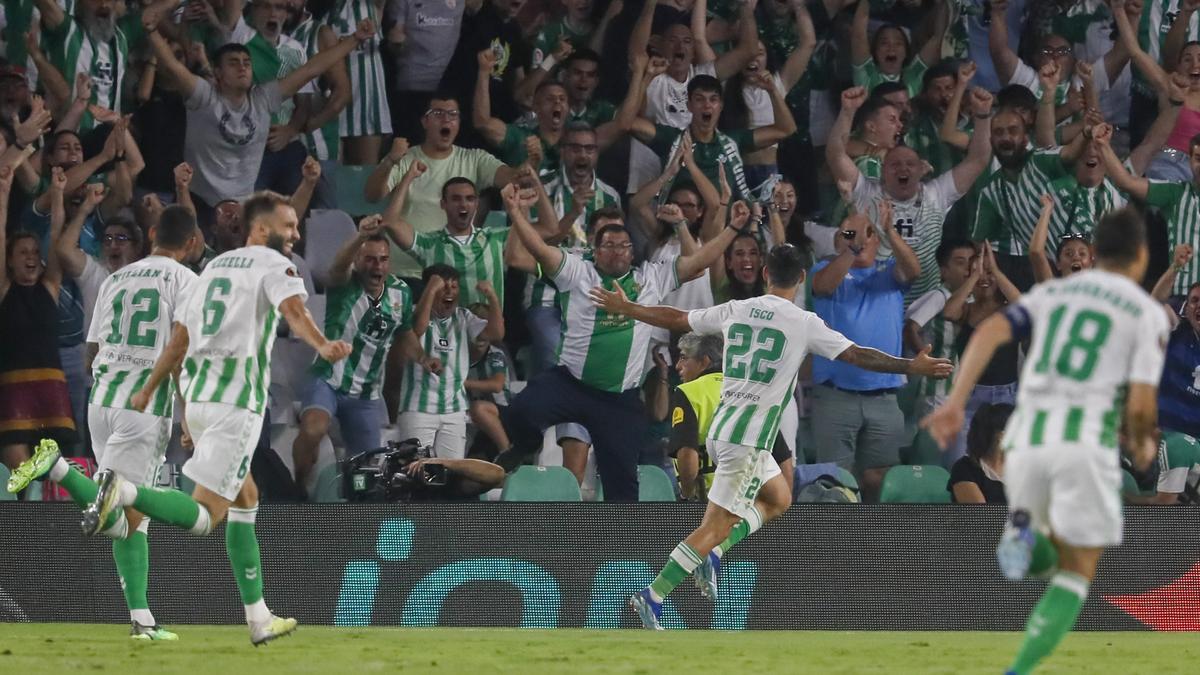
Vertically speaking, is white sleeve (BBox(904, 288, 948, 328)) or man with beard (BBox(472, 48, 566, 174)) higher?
man with beard (BBox(472, 48, 566, 174))

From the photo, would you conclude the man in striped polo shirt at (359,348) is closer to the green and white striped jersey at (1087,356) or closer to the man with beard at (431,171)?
the man with beard at (431,171)

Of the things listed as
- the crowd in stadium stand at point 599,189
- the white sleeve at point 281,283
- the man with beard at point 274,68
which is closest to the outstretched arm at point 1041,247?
the crowd in stadium stand at point 599,189

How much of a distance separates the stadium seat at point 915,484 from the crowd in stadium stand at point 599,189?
66mm

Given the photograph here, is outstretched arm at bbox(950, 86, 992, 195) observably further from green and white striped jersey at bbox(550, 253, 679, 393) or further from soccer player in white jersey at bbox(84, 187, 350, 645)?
soccer player in white jersey at bbox(84, 187, 350, 645)

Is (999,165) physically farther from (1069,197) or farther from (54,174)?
(54,174)

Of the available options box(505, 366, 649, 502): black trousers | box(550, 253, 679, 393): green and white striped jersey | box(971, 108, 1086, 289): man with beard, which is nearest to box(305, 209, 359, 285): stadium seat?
box(550, 253, 679, 393): green and white striped jersey

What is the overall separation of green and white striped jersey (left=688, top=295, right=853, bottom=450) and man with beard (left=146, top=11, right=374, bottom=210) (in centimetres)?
522

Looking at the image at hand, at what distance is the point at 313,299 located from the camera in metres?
13.4

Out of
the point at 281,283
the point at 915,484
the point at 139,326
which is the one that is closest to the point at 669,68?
the point at 915,484

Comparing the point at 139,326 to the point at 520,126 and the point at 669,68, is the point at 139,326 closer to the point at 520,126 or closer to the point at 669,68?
the point at 520,126

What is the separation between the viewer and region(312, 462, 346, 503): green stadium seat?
40.1 feet

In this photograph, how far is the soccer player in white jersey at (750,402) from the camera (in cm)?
1007

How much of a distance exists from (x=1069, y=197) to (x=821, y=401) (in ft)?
9.27

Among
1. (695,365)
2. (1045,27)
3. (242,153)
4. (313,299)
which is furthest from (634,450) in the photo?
(1045,27)
